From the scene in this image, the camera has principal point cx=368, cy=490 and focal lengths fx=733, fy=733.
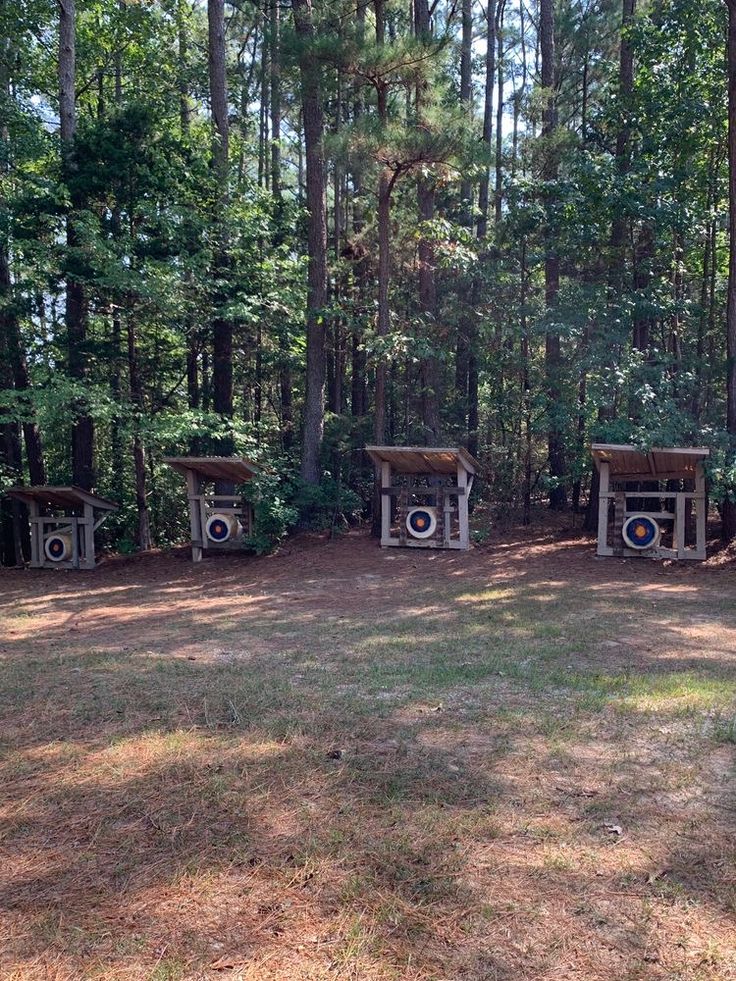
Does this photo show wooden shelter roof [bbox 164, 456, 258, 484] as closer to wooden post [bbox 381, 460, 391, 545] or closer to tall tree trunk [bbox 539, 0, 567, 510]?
wooden post [bbox 381, 460, 391, 545]

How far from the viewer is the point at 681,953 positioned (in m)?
2.36

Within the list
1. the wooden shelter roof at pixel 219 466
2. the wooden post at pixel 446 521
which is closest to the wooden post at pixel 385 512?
the wooden post at pixel 446 521

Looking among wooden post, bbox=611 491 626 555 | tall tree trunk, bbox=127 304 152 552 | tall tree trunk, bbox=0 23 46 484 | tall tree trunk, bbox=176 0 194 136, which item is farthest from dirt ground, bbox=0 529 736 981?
tall tree trunk, bbox=176 0 194 136

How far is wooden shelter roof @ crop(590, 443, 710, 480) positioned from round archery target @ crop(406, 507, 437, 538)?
3072 mm

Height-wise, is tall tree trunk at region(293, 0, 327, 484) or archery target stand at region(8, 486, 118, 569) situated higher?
tall tree trunk at region(293, 0, 327, 484)

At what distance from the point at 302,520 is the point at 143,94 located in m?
10.4

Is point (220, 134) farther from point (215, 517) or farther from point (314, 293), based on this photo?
point (215, 517)

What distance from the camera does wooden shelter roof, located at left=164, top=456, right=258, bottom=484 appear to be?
1280 centimetres

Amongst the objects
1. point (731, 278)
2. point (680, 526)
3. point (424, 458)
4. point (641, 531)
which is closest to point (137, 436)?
point (424, 458)

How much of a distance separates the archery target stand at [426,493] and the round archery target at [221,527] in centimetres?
280

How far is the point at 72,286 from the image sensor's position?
13.7 meters


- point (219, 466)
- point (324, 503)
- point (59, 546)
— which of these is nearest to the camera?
point (219, 466)

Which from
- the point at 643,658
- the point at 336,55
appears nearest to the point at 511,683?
the point at 643,658

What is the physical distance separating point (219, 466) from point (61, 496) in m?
3.15
